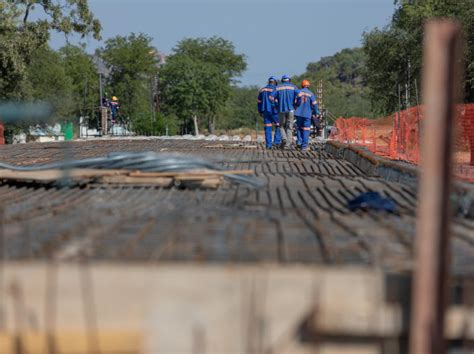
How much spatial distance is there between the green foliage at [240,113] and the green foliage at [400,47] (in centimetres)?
2932

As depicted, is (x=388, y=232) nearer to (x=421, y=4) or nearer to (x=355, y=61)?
(x=421, y=4)

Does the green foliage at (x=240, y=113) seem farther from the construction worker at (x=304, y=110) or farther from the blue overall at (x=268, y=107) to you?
the construction worker at (x=304, y=110)

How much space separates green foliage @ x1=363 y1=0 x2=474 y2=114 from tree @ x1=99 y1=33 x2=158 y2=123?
984 inches

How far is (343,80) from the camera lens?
119 m

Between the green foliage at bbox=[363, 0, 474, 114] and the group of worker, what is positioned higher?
the green foliage at bbox=[363, 0, 474, 114]

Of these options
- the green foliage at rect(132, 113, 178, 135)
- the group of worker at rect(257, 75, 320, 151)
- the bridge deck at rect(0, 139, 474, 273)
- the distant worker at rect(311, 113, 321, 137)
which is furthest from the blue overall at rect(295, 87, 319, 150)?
the green foliage at rect(132, 113, 178, 135)

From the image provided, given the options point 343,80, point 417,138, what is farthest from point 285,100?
point 343,80

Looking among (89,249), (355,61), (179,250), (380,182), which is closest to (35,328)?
(89,249)

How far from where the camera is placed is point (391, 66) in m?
42.7

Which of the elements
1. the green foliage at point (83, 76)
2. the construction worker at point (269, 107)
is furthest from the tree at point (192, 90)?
the construction worker at point (269, 107)

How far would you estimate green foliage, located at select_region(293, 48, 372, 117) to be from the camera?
77000 millimetres

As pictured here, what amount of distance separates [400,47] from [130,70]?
98.6ft

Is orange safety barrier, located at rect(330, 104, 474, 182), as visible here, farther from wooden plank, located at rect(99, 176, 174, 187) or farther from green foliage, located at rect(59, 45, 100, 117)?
green foliage, located at rect(59, 45, 100, 117)

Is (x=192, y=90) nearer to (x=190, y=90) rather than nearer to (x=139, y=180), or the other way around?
(x=190, y=90)
